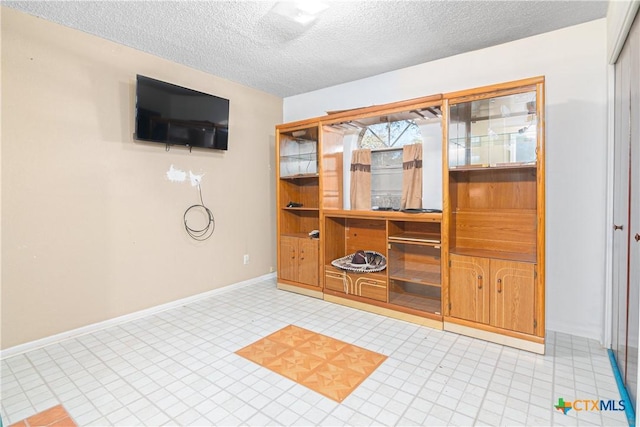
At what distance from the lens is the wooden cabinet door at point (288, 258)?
402cm

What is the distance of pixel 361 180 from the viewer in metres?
3.83

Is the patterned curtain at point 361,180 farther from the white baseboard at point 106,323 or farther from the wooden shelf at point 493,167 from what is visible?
Answer: the white baseboard at point 106,323

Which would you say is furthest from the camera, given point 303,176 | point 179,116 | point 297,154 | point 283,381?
point 297,154

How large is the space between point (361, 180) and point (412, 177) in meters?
0.63

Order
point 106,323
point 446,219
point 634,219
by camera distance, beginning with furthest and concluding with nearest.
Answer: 1. point 106,323
2. point 446,219
3. point 634,219

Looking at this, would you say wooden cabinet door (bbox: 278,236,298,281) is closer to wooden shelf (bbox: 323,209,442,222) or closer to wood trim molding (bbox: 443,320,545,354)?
wooden shelf (bbox: 323,209,442,222)

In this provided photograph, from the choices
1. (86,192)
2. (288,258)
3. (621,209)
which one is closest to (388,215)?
(288,258)

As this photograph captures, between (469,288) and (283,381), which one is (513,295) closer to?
(469,288)

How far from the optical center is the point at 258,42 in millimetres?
3023

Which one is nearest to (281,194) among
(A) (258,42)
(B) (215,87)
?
(B) (215,87)

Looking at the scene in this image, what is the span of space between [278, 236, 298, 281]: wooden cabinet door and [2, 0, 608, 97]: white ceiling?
205 centimetres

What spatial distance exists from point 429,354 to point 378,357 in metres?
0.40

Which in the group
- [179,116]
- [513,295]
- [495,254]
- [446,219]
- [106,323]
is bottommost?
[106,323]

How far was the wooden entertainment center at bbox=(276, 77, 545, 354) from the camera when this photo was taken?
8.42 ft
